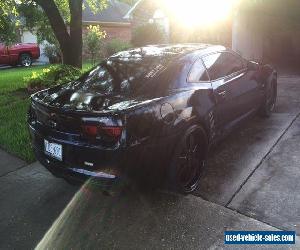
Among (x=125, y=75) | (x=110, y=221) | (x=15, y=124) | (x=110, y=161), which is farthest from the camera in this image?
(x=15, y=124)

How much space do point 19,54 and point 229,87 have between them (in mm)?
19357

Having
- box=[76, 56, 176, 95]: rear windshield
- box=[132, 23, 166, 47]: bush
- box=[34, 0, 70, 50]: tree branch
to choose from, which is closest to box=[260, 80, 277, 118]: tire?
box=[76, 56, 176, 95]: rear windshield

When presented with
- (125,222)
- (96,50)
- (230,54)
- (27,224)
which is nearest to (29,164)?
(27,224)

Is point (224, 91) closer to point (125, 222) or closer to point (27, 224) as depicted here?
point (125, 222)

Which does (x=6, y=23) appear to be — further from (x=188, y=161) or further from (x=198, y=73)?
(x=188, y=161)

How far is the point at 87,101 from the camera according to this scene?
12.2 ft

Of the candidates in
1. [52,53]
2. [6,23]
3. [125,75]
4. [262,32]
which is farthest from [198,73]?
[52,53]

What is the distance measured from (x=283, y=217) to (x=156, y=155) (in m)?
1.37

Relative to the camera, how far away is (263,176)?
4367 millimetres

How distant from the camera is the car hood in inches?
137

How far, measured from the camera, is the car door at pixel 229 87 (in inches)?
181

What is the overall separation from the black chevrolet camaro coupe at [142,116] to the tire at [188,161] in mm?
11

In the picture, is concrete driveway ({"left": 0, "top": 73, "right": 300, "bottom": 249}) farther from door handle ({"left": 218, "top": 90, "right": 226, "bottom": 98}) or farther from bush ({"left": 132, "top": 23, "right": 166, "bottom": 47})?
bush ({"left": 132, "top": 23, "right": 166, "bottom": 47})

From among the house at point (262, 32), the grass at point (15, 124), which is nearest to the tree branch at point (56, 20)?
the grass at point (15, 124)
